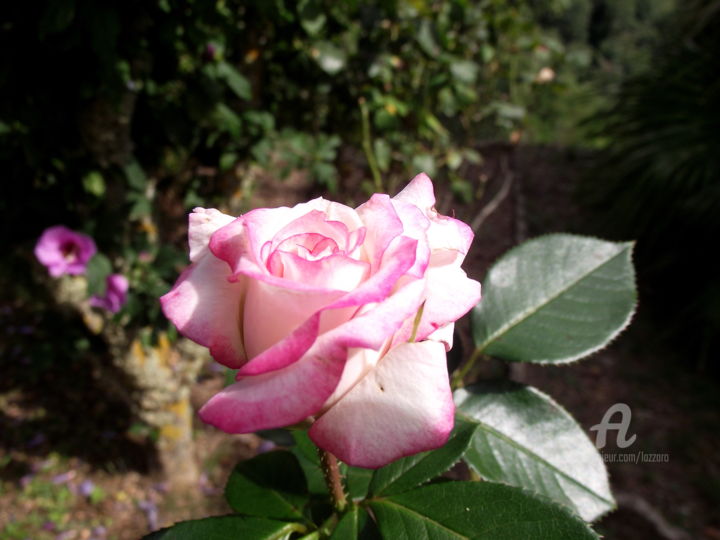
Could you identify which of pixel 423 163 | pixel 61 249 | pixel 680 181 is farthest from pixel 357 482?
pixel 680 181

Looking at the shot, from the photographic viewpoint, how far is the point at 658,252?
3400mm

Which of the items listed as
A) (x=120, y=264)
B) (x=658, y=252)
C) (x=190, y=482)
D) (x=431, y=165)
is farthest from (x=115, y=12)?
(x=658, y=252)

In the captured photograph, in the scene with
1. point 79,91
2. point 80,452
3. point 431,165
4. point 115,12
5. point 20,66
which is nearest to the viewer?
point 115,12

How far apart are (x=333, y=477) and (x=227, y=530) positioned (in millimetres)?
82

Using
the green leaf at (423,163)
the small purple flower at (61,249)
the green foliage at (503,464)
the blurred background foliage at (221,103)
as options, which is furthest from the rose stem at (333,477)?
the green leaf at (423,163)

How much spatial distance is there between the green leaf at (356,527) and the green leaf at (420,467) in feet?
0.08

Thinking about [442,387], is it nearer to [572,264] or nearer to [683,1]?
[572,264]

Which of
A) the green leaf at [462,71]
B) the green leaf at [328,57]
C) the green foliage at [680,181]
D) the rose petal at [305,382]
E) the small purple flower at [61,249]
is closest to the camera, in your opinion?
the rose petal at [305,382]

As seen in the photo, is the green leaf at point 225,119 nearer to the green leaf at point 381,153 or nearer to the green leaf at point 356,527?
the green leaf at point 381,153

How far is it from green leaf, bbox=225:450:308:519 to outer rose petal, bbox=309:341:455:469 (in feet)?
0.58

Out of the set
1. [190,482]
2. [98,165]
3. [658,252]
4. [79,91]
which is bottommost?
[190,482]

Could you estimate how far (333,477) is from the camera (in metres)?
0.33

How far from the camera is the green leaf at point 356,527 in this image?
0.32m

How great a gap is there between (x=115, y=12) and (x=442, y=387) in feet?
3.13
